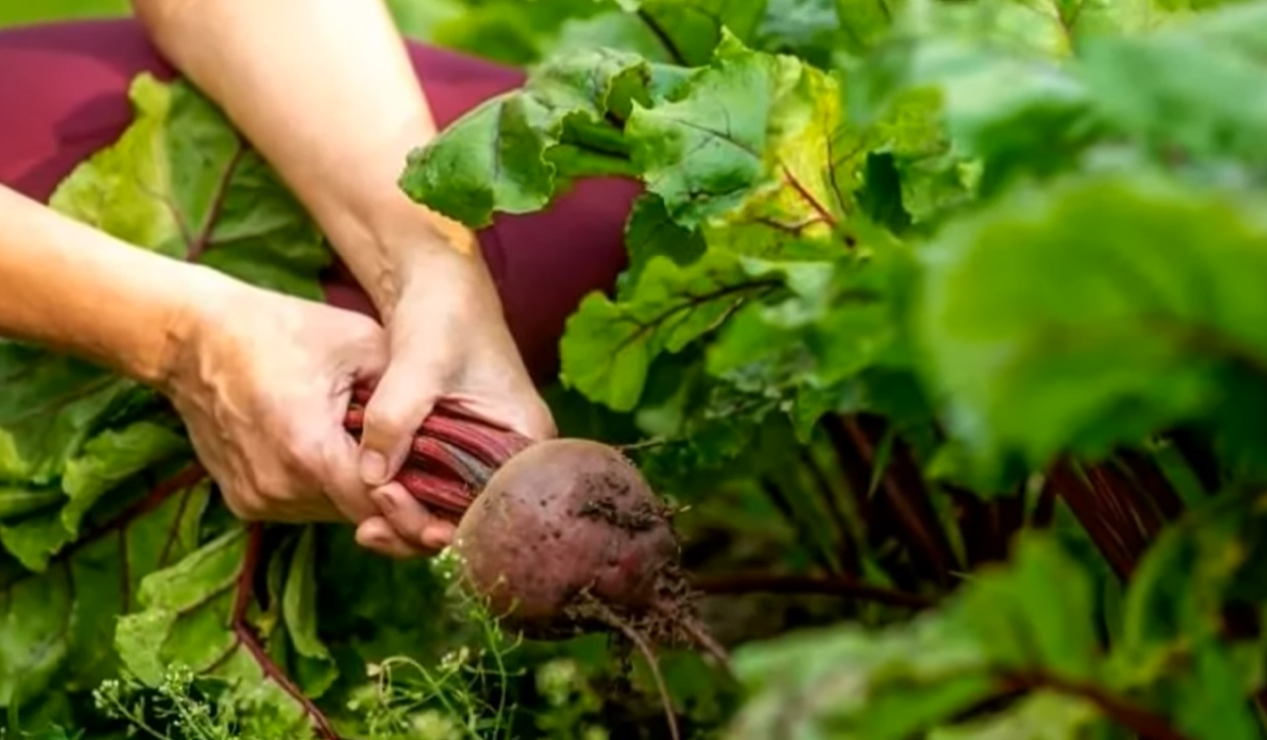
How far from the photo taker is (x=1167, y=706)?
3.80ft

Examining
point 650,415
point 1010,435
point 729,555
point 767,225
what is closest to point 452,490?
point 767,225

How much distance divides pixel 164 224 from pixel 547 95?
1.60ft

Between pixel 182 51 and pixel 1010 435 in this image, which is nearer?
pixel 1010 435

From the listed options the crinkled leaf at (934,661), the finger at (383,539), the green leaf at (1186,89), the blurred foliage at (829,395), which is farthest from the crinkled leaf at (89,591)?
the green leaf at (1186,89)

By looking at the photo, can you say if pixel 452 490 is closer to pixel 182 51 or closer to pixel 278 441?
pixel 278 441

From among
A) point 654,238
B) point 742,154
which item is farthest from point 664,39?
point 742,154

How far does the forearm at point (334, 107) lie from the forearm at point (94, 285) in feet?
0.48

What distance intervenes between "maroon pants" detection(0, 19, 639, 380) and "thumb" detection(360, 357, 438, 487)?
0.28m

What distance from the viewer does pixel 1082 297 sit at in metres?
0.96

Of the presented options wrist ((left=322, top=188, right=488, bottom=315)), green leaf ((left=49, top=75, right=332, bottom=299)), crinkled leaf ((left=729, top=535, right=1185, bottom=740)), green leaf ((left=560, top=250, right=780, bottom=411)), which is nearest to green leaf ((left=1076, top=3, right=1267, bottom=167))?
crinkled leaf ((left=729, top=535, right=1185, bottom=740))

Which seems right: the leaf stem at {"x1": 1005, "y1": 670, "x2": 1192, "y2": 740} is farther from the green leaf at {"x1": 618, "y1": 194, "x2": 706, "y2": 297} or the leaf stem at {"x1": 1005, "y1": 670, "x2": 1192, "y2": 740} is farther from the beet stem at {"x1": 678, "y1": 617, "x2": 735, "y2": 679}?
the green leaf at {"x1": 618, "y1": 194, "x2": 706, "y2": 297}

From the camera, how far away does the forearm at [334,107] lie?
195 cm

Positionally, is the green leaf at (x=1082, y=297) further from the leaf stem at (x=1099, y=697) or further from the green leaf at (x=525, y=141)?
the green leaf at (x=525, y=141)

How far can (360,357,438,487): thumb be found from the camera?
1.75 meters
